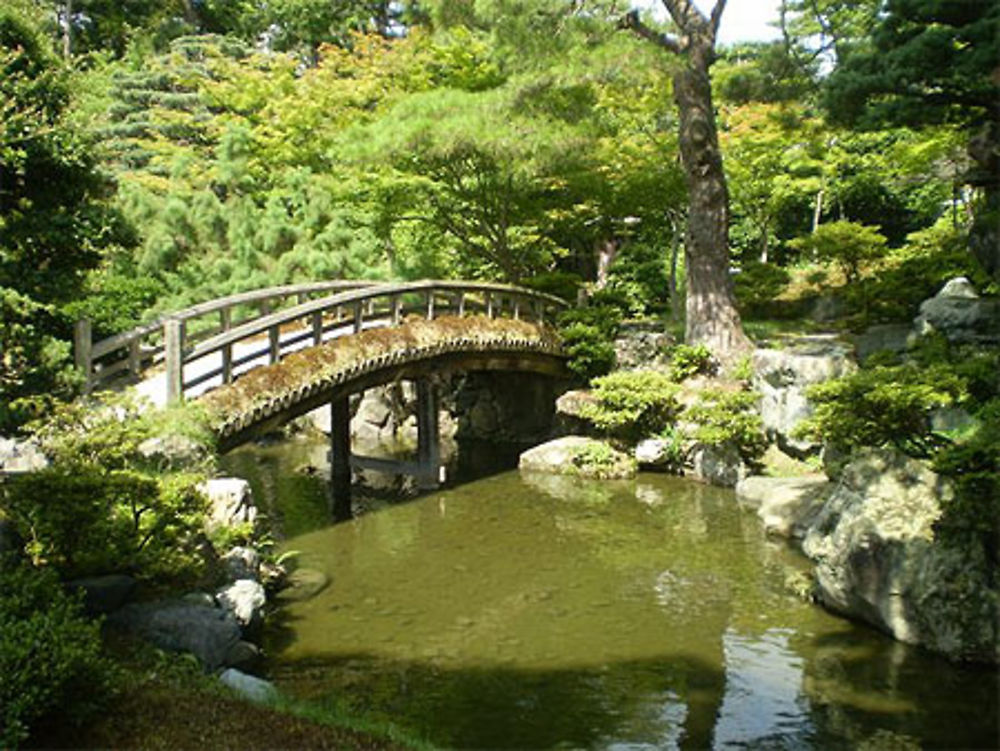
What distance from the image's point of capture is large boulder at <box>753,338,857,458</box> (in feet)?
54.9

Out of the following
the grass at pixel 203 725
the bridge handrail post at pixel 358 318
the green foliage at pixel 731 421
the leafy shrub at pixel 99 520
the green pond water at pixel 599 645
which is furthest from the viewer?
the green foliage at pixel 731 421

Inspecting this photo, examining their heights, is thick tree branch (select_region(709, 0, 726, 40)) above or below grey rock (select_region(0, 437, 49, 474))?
above

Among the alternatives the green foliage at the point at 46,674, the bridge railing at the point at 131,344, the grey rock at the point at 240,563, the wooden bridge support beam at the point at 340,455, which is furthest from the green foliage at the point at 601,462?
the green foliage at the point at 46,674

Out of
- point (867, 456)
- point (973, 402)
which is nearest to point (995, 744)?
point (867, 456)

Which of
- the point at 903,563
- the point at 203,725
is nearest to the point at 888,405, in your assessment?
the point at 903,563

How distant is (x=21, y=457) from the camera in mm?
9633

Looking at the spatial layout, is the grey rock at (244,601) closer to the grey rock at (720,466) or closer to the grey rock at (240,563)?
the grey rock at (240,563)

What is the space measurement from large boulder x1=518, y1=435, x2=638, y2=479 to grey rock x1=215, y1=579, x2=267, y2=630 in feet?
31.4

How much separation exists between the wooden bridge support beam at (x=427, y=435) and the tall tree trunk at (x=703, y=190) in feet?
22.2

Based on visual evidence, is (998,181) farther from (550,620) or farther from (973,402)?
(550,620)

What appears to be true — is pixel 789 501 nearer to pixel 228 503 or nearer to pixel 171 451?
pixel 228 503

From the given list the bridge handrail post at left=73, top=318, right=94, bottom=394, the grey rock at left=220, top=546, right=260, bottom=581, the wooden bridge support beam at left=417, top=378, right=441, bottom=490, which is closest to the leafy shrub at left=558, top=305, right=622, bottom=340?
the wooden bridge support beam at left=417, top=378, right=441, bottom=490

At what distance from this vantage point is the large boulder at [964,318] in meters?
15.0

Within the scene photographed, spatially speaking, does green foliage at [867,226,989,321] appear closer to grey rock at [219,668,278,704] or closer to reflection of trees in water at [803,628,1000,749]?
reflection of trees in water at [803,628,1000,749]
